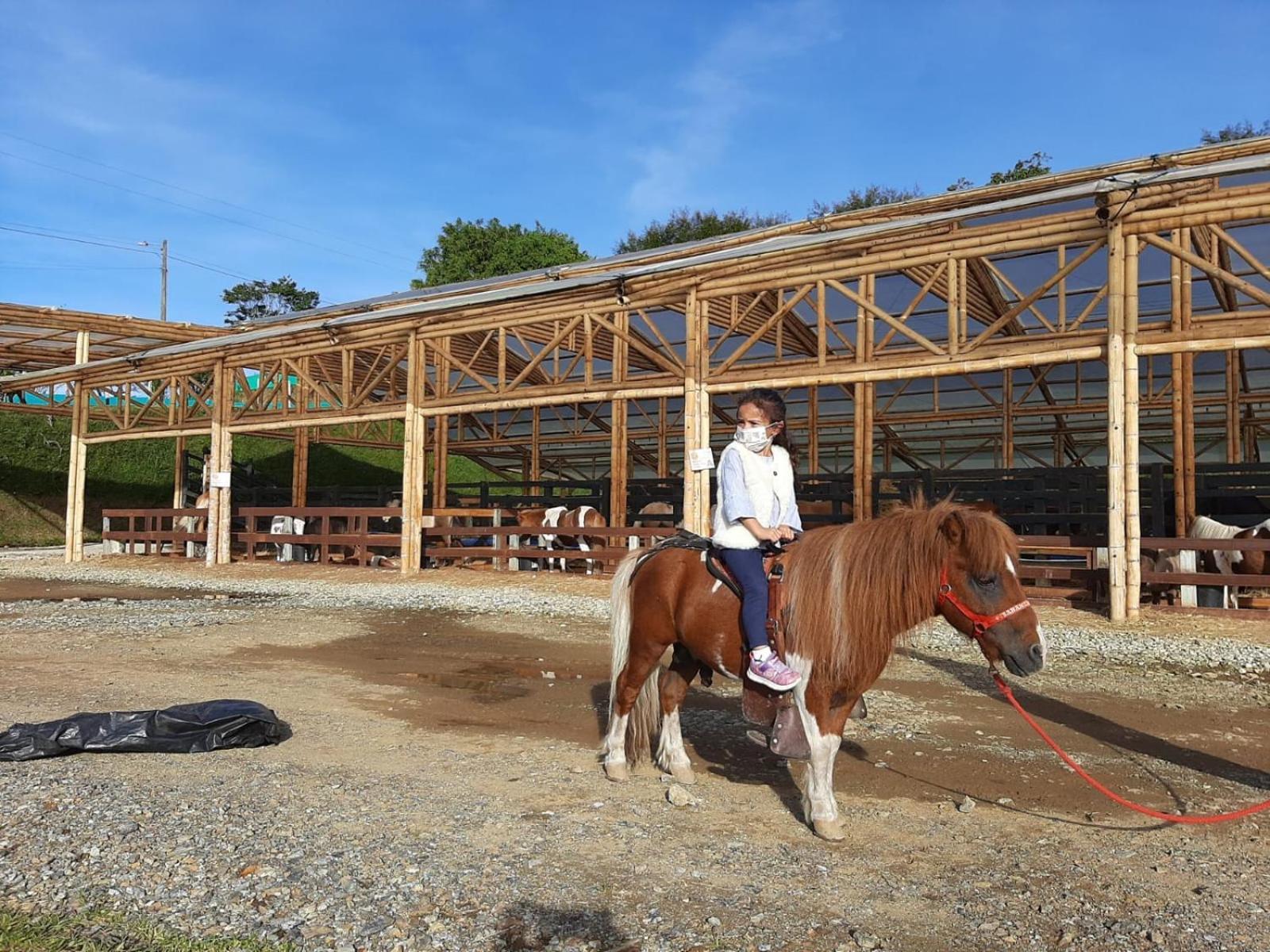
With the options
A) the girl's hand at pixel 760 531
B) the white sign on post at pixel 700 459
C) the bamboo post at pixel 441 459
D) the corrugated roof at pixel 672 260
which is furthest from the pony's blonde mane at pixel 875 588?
the bamboo post at pixel 441 459

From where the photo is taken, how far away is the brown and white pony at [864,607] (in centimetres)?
354

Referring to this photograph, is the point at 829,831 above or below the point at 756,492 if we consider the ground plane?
below

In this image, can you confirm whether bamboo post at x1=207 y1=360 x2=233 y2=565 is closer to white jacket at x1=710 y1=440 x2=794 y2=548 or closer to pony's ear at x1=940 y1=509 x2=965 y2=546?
white jacket at x1=710 y1=440 x2=794 y2=548

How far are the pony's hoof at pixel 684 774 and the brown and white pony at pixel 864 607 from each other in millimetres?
574

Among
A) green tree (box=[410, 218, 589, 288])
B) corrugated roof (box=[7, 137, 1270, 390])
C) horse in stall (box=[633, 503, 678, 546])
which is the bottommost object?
horse in stall (box=[633, 503, 678, 546])

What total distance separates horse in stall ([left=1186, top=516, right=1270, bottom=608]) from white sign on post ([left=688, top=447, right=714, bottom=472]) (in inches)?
240

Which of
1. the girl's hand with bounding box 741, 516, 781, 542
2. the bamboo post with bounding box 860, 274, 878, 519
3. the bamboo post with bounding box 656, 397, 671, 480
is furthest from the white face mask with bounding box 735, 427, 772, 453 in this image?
the bamboo post with bounding box 656, 397, 671, 480

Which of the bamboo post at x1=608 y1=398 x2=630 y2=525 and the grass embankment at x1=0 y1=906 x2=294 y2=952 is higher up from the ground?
the bamboo post at x1=608 y1=398 x2=630 y2=525

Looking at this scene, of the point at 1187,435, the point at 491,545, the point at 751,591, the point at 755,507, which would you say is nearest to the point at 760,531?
the point at 755,507

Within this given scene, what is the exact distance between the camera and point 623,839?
3525 millimetres

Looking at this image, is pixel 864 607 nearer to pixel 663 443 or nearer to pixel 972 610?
pixel 972 610

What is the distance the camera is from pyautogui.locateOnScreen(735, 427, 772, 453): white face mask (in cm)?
405

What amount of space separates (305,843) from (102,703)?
10.9 feet

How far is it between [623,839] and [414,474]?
12.8m
